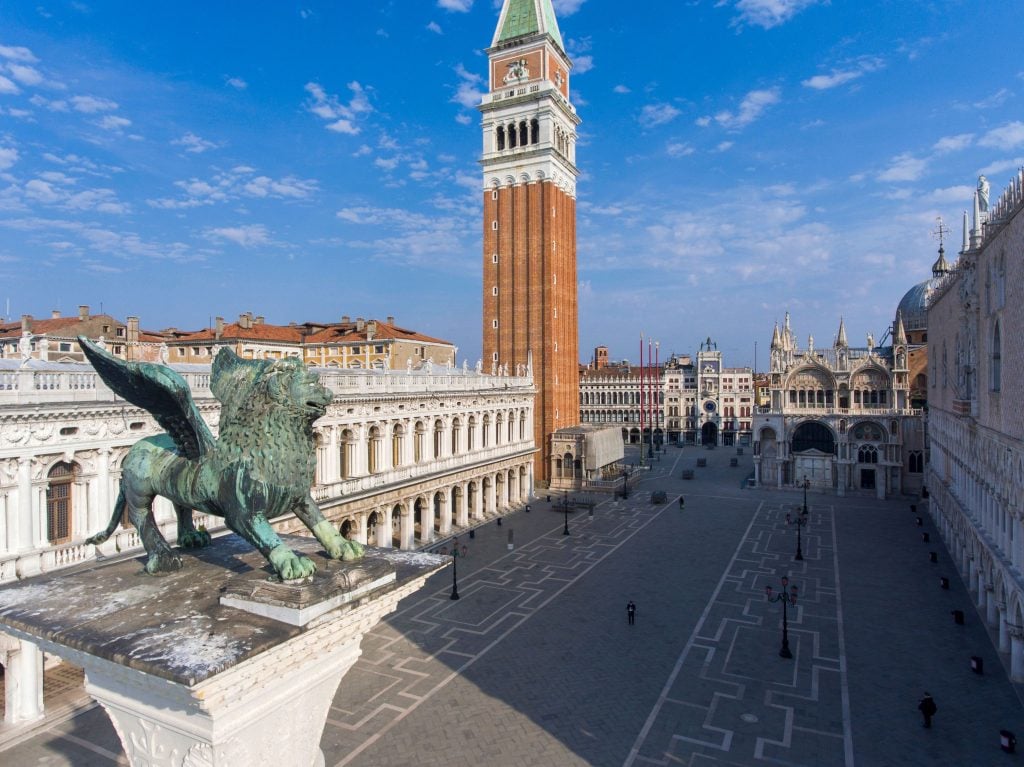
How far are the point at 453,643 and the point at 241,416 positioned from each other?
18121 millimetres

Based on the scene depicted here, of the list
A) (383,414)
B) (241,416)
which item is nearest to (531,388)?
(383,414)

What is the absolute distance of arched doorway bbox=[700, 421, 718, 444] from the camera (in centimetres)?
10562

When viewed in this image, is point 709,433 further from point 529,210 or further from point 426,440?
point 426,440

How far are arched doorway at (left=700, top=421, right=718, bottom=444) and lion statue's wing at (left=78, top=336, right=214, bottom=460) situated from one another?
10229 centimetres

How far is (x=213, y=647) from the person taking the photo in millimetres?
7910

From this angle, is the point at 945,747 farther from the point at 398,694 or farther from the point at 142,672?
the point at 142,672

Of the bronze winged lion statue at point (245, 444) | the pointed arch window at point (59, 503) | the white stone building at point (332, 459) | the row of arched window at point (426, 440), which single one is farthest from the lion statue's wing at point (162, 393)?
the row of arched window at point (426, 440)

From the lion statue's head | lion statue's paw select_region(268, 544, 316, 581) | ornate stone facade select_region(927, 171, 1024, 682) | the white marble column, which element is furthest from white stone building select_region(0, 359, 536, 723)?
ornate stone facade select_region(927, 171, 1024, 682)

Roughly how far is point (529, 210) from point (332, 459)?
34.3 metres

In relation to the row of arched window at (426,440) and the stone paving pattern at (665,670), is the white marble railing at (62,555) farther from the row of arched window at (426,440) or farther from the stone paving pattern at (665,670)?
the row of arched window at (426,440)

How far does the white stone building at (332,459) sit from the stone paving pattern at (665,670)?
4856 mm

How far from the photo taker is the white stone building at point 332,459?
1994cm

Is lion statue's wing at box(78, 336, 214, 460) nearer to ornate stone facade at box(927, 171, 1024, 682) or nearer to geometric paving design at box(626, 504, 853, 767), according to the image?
geometric paving design at box(626, 504, 853, 767)

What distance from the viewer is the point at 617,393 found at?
108812 mm
